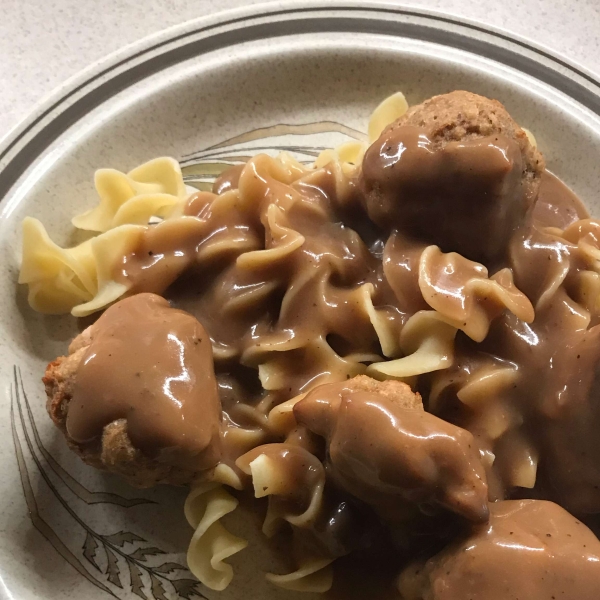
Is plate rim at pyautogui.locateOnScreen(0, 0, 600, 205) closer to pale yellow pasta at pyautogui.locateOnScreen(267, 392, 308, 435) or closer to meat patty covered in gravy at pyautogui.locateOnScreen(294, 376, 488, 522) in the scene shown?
pale yellow pasta at pyautogui.locateOnScreen(267, 392, 308, 435)

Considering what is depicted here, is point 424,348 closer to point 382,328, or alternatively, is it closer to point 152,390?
point 382,328

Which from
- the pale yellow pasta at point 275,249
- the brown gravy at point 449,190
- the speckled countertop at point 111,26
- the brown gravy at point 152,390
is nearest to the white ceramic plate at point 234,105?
the speckled countertop at point 111,26

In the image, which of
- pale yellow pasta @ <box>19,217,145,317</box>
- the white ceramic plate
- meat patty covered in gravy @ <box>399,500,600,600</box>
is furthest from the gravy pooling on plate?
the white ceramic plate

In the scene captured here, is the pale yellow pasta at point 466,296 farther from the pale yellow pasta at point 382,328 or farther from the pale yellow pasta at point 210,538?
the pale yellow pasta at point 210,538

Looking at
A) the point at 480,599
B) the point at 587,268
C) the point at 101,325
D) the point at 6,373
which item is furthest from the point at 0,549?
the point at 587,268

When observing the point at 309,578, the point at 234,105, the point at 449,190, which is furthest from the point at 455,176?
the point at 309,578

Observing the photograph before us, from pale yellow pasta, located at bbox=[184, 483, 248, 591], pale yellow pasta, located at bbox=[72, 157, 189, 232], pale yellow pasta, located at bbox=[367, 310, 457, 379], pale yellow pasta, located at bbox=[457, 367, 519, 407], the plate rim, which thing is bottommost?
pale yellow pasta, located at bbox=[184, 483, 248, 591]
